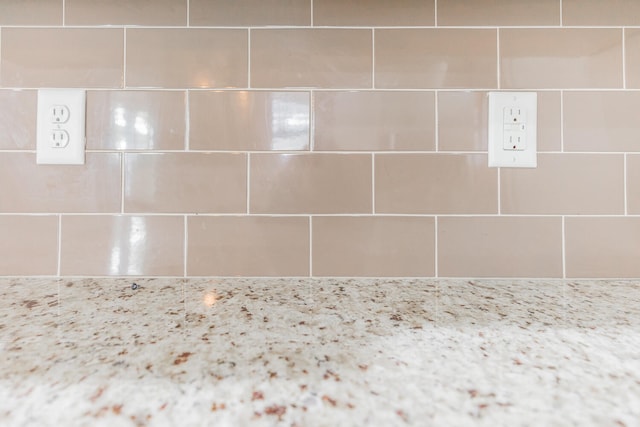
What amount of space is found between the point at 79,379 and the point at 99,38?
2.20 feet

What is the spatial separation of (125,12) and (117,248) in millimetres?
483

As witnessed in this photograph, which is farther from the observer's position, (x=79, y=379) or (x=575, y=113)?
(x=575, y=113)

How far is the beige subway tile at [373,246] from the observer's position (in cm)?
66

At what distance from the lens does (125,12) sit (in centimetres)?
66

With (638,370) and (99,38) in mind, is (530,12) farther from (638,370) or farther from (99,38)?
(99,38)

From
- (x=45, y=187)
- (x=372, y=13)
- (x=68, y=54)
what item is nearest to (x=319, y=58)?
(x=372, y=13)

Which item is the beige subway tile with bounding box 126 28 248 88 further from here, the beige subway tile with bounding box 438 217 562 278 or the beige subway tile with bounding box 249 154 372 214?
the beige subway tile with bounding box 438 217 562 278

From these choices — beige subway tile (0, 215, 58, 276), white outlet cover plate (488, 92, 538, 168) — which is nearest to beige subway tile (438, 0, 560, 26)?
white outlet cover plate (488, 92, 538, 168)

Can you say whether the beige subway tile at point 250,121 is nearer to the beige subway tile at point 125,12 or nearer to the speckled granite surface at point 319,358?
the beige subway tile at point 125,12

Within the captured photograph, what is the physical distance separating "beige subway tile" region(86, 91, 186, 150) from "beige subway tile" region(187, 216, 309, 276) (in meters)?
0.18

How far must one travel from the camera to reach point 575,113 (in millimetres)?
651

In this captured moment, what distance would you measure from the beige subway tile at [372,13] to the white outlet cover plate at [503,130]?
0.72 ft

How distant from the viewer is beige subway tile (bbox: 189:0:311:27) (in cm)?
66

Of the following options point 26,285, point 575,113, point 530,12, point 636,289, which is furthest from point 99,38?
point 636,289
